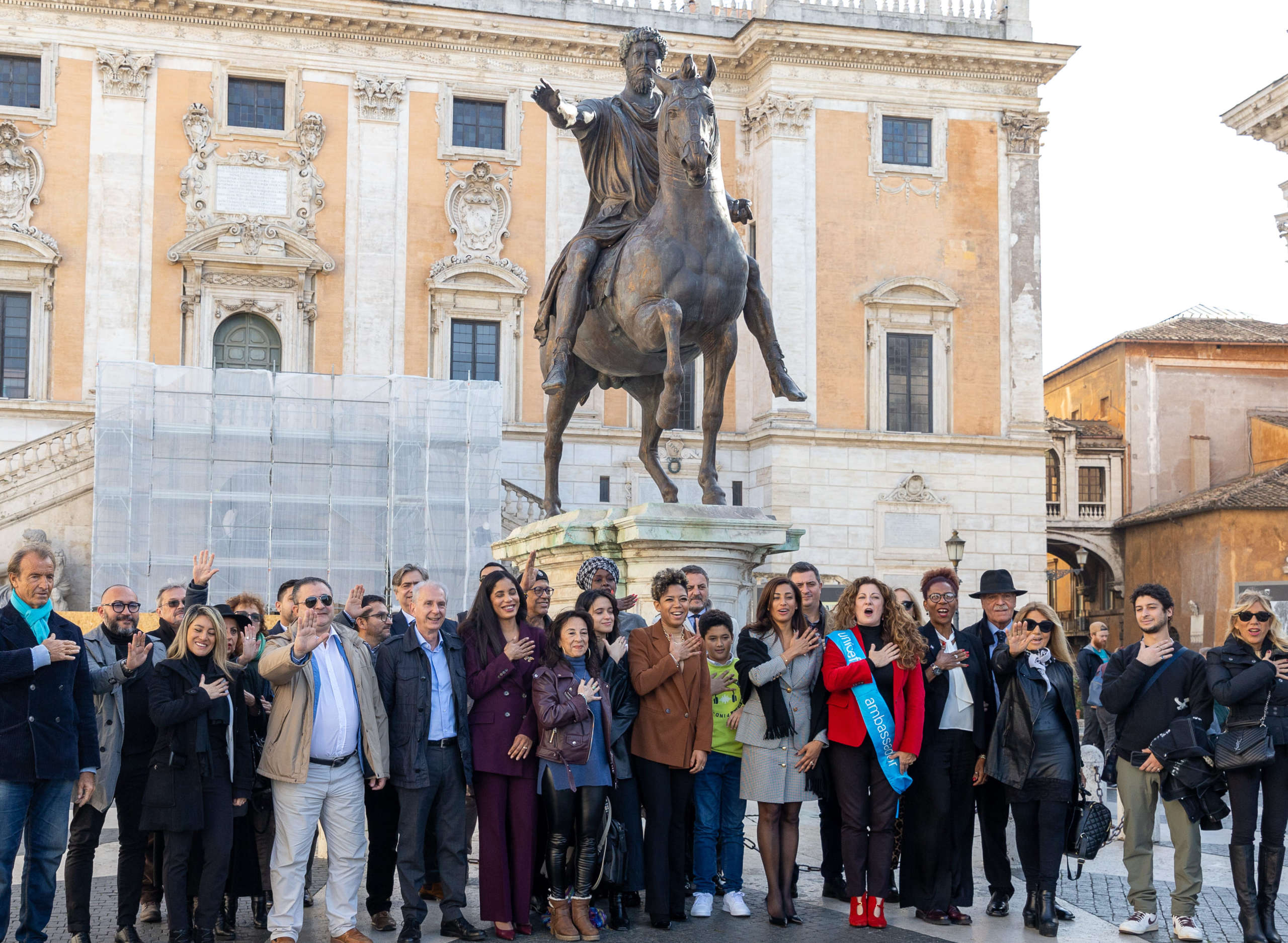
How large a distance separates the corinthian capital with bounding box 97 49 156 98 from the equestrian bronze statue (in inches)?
841

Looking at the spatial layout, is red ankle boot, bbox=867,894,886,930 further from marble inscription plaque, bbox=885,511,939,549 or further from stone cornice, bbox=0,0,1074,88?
stone cornice, bbox=0,0,1074,88

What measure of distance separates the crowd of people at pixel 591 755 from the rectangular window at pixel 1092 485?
114 feet

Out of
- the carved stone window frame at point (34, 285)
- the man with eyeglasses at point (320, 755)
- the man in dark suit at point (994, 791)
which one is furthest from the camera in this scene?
the carved stone window frame at point (34, 285)

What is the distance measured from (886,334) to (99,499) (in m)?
15.6

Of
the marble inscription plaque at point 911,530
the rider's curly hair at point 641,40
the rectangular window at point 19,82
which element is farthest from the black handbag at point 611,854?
the rectangular window at point 19,82

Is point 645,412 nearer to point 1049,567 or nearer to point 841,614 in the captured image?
point 841,614

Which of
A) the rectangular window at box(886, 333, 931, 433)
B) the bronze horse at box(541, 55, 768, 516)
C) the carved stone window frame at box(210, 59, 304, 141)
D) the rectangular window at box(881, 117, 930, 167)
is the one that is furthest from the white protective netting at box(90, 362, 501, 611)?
the bronze horse at box(541, 55, 768, 516)

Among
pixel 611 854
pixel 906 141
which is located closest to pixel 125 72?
pixel 906 141

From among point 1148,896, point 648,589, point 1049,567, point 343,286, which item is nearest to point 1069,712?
point 1148,896

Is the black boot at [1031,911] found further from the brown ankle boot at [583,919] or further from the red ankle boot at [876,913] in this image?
the brown ankle boot at [583,919]

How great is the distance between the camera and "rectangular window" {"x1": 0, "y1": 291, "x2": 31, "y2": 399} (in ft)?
91.5

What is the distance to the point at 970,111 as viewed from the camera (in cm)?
3188

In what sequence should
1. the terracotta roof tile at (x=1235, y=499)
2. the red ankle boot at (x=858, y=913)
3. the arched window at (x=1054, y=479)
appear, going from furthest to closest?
the arched window at (x=1054, y=479)
the terracotta roof tile at (x=1235, y=499)
the red ankle boot at (x=858, y=913)

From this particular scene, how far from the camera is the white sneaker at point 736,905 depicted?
7.26m
